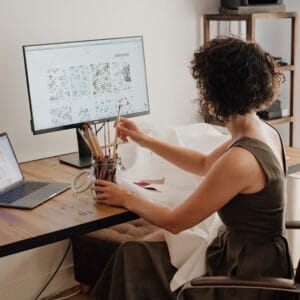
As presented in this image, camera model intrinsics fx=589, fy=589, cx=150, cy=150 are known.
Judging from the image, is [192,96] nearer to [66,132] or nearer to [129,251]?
[66,132]

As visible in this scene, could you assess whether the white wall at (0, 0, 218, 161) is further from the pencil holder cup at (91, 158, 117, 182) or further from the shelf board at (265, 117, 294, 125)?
the pencil holder cup at (91, 158, 117, 182)

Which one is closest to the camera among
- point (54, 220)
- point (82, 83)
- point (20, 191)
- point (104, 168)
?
point (54, 220)

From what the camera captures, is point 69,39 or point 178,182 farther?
point 69,39

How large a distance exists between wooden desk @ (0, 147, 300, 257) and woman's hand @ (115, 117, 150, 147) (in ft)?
0.93

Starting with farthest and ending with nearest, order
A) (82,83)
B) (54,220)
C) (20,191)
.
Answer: (82,83) < (20,191) < (54,220)

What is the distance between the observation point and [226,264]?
1750 mm

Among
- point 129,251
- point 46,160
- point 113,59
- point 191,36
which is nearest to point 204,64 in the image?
point 129,251

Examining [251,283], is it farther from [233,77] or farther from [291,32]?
[291,32]

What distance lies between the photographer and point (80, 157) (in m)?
2.42

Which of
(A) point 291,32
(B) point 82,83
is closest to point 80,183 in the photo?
(B) point 82,83

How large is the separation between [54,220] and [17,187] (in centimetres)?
41

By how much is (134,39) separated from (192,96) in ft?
2.44

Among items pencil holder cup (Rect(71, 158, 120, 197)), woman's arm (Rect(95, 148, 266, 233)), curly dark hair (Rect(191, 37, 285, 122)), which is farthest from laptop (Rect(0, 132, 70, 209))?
curly dark hair (Rect(191, 37, 285, 122))

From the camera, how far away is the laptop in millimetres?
1896
